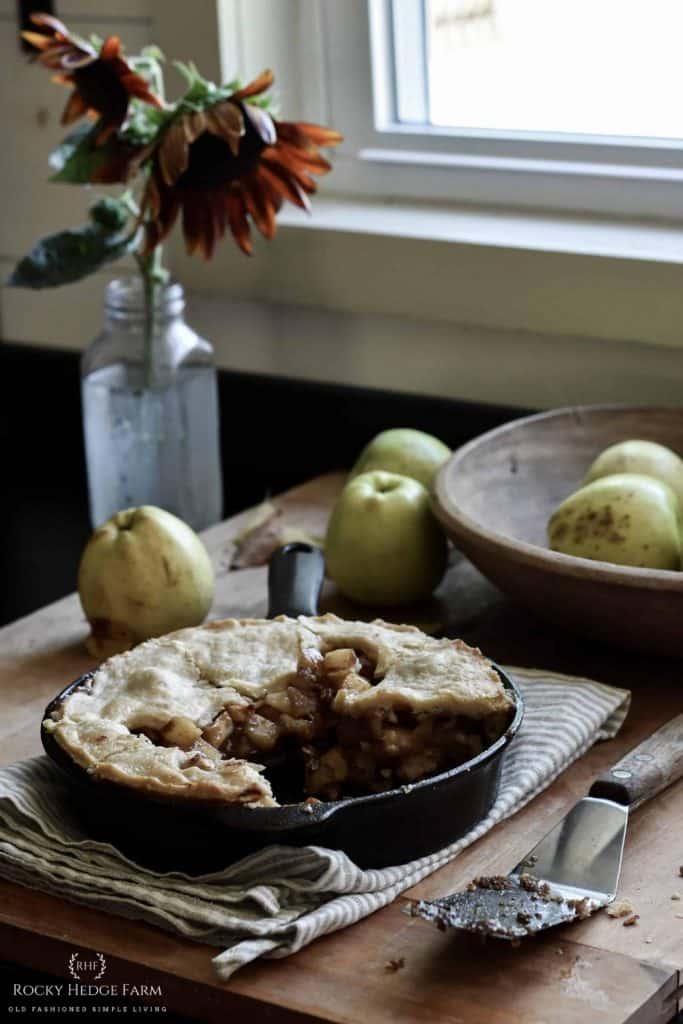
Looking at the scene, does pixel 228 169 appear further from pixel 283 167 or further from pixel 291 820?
pixel 291 820

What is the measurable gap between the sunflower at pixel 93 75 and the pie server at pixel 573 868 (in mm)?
727

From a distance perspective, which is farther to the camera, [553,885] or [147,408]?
[147,408]

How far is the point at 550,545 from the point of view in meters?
1.26

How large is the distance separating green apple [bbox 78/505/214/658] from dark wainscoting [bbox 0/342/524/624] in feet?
0.88

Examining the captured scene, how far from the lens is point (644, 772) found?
1018 mm

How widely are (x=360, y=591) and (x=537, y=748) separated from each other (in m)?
0.32

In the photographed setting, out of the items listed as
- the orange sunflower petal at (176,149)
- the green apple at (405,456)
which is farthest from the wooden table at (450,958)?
the orange sunflower petal at (176,149)

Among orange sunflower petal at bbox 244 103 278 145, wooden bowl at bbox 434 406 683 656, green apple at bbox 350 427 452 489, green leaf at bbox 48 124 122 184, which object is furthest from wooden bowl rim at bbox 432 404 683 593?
green leaf at bbox 48 124 122 184

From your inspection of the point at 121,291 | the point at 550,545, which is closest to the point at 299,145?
the point at 121,291

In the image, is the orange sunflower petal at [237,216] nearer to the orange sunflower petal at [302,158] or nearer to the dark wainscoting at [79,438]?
the orange sunflower petal at [302,158]

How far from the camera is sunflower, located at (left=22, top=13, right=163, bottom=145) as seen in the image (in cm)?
138

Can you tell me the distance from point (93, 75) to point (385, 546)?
49cm

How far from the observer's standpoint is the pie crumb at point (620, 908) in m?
0.92

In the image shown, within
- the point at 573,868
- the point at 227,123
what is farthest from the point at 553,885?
the point at 227,123
